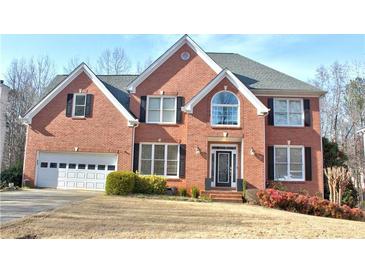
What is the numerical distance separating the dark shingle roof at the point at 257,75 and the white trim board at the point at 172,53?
6.42ft

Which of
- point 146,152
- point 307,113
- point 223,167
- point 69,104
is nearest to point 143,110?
point 146,152

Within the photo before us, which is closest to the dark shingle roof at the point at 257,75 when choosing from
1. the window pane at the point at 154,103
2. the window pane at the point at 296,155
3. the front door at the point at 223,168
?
the window pane at the point at 296,155

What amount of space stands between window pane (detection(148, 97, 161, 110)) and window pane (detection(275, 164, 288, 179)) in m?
7.78

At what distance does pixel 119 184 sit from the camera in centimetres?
1591

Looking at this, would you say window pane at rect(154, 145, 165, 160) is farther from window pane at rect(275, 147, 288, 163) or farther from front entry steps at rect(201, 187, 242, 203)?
window pane at rect(275, 147, 288, 163)

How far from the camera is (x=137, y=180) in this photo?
674 inches

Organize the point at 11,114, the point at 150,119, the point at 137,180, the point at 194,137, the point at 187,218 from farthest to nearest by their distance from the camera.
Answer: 1. the point at 11,114
2. the point at 150,119
3. the point at 194,137
4. the point at 137,180
5. the point at 187,218

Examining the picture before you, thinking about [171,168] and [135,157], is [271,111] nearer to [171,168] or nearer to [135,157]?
[171,168]

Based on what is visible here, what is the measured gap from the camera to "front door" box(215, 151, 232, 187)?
18.6 metres

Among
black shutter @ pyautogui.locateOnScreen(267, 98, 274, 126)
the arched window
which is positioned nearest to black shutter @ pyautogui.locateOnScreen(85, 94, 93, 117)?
the arched window

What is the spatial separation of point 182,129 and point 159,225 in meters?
10.5
